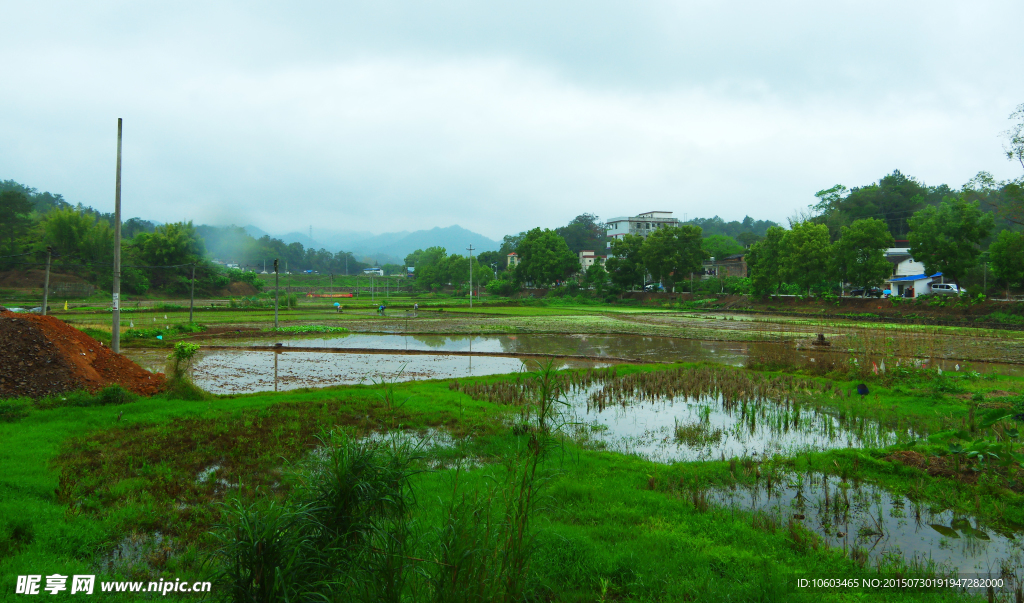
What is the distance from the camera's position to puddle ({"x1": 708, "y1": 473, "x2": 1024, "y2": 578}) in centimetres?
484

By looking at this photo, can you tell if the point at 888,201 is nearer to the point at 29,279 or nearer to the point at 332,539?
the point at 332,539

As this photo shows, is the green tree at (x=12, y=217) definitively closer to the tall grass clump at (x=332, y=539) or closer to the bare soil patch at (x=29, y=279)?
the bare soil patch at (x=29, y=279)

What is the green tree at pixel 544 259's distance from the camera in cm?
7762

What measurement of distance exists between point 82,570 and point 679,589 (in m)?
4.92

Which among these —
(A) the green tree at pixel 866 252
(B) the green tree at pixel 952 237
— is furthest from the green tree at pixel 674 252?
(B) the green tree at pixel 952 237

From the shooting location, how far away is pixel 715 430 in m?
9.62

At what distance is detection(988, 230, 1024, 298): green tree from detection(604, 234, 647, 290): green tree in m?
35.2

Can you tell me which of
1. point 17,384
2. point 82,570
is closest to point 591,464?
point 82,570

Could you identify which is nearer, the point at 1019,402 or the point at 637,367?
the point at 1019,402

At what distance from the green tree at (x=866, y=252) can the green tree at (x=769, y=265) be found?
588cm

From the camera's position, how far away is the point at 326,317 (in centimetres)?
4156

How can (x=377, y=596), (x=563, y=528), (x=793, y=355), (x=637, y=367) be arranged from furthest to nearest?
(x=793, y=355)
(x=637, y=367)
(x=563, y=528)
(x=377, y=596)

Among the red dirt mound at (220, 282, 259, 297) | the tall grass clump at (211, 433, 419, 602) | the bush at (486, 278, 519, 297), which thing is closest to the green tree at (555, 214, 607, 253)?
the bush at (486, 278, 519, 297)

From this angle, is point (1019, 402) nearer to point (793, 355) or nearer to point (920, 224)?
point (793, 355)
